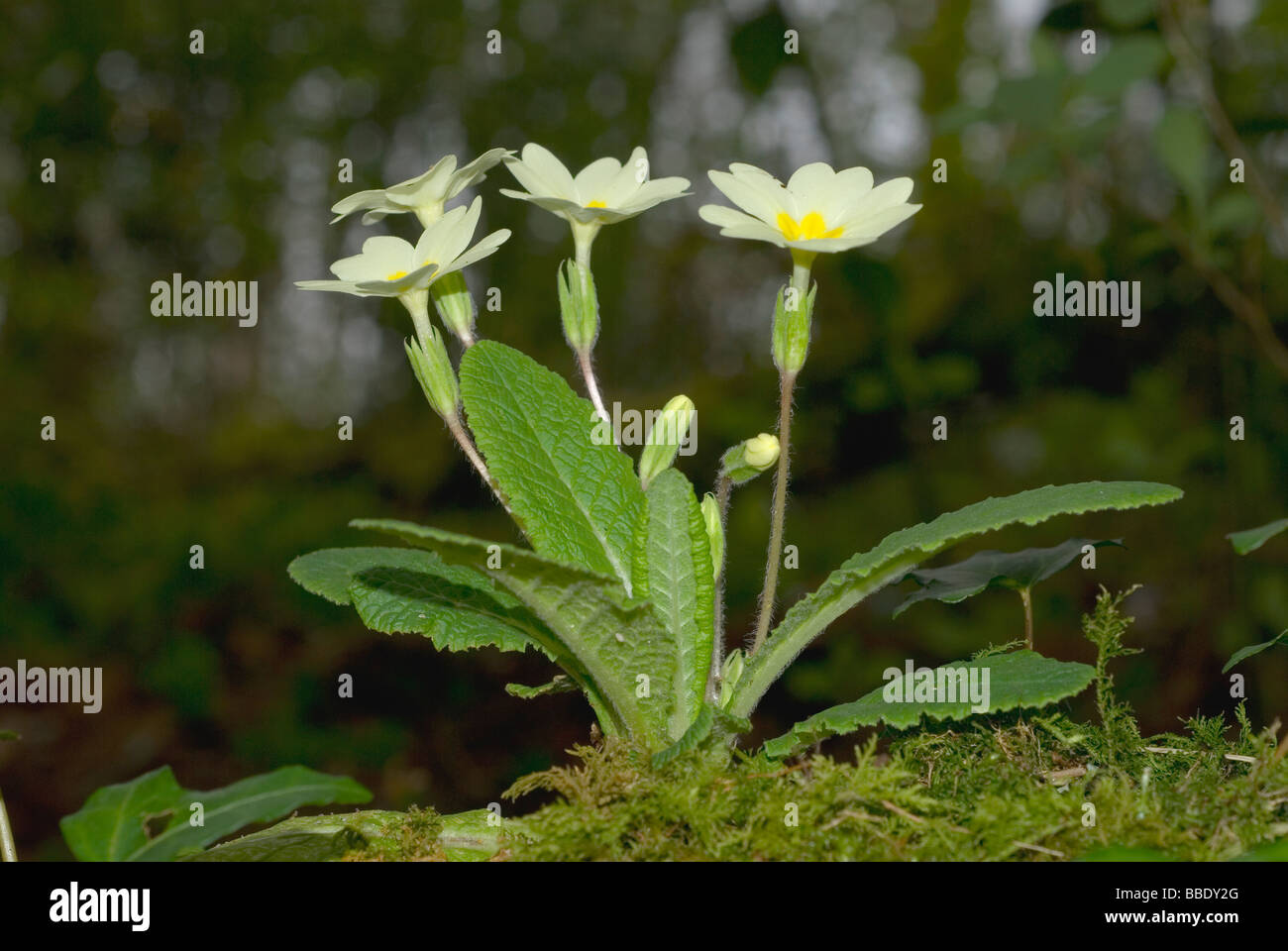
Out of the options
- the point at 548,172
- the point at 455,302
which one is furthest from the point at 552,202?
the point at 455,302

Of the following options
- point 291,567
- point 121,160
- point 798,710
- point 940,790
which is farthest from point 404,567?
point 121,160

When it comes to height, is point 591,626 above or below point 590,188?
below

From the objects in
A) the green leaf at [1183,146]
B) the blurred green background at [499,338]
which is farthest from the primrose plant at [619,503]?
the blurred green background at [499,338]

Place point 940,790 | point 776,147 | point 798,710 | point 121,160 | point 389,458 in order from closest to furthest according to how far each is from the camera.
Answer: point 940,790, point 798,710, point 776,147, point 389,458, point 121,160

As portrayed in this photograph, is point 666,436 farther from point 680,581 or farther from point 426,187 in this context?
point 426,187

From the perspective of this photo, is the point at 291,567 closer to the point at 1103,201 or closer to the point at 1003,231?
the point at 1103,201

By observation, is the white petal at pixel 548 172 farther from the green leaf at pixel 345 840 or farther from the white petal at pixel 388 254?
the green leaf at pixel 345 840

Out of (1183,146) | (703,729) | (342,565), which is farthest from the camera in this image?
(1183,146)
